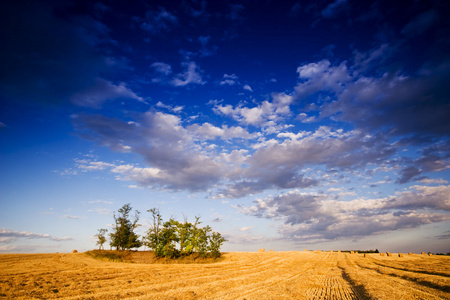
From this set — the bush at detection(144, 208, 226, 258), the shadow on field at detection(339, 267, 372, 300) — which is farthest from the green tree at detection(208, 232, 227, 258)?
the shadow on field at detection(339, 267, 372, 300)

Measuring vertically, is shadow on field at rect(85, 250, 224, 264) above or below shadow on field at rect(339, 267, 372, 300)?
below

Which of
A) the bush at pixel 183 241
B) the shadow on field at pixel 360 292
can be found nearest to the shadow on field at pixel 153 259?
the bush at pixel 183 241

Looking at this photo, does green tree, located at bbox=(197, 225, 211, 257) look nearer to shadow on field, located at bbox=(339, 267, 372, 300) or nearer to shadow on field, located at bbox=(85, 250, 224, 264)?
shadow on field, located at bbox=(85, 250, 224, 264)

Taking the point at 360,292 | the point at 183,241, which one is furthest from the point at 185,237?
the point at 360,292

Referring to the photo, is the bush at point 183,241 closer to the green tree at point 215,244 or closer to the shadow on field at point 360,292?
the green tree at point 215,244

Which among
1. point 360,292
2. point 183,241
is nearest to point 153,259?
point 183,241

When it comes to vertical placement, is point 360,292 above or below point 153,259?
above

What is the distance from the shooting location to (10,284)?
1566 cm

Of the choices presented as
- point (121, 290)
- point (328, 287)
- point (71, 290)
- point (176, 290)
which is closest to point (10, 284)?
point (71, 290)

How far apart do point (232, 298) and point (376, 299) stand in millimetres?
7771

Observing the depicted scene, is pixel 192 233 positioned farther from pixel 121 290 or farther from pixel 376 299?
pixel 376 299

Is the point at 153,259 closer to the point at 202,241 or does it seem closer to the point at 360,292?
the point at 202,241

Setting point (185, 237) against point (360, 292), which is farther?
point (185, 237)

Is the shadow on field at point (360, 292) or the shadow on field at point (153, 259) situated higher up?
the shadow on field at point (360, 292)
